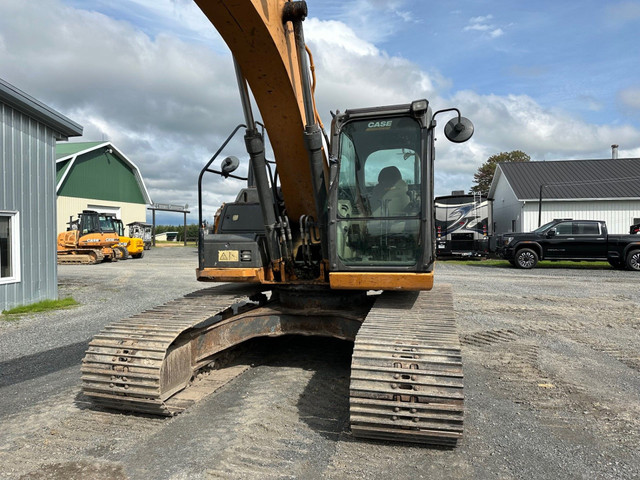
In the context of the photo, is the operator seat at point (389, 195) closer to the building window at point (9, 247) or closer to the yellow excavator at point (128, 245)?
the building window at point (9, 247)

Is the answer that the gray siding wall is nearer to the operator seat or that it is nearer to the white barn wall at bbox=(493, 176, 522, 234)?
the operator seat

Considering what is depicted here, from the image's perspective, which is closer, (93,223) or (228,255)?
(228,255)

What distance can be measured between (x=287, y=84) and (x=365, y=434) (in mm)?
2730

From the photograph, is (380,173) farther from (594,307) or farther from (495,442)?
(594,307)

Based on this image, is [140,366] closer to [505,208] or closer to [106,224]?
[106,224]

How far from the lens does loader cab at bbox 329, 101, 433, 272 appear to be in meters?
4.43

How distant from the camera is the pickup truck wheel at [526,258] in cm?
1742

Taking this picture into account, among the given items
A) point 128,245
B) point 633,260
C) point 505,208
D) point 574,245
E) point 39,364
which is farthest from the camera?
point 505,208

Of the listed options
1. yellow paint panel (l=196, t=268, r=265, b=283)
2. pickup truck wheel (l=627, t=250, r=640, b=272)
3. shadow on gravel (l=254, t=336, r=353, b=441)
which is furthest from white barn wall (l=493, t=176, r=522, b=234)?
yellow paint panel (l=196, t=268, r=265, b=283)

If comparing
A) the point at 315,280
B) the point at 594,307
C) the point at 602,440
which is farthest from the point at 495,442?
the point at 594,307

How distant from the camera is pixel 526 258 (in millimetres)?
17531

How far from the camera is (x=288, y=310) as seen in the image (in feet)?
16.9

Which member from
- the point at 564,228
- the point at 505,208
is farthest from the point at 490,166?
the point at 564,228

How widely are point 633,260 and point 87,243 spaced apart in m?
22.9
